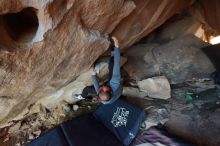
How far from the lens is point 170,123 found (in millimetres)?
3766

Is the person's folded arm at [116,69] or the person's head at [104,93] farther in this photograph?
the person's head at [104,93]

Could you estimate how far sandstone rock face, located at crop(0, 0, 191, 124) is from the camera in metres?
2.35

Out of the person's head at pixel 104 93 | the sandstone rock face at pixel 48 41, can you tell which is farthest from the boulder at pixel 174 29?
the person's head at pixel 104 93

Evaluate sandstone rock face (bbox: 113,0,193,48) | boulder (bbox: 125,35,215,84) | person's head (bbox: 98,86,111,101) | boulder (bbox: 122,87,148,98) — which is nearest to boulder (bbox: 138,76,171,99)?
boulder (bbox: 122,87,148,98)

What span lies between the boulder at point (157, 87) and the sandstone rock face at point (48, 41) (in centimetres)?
115

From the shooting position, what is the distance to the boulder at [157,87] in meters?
4.32

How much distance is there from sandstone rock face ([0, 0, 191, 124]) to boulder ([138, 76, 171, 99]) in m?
1.15

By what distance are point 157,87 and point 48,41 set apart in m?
2.36

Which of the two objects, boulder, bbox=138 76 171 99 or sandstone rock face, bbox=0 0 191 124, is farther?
boulder, bbox=138 76 171 99

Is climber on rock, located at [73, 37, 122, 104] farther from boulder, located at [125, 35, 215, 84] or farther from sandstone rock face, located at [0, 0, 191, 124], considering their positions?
boulder, located at [125, 35, 215, 84]

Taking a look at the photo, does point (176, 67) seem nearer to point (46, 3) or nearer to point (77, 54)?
point (77, 54)

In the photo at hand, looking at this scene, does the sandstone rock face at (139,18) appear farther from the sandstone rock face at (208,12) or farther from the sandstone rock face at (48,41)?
the sandstone rock face at (208,12)

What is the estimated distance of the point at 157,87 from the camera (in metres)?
4.36

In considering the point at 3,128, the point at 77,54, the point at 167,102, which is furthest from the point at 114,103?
the point at 3,128
